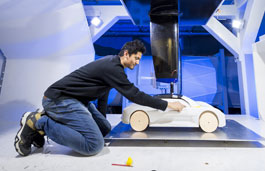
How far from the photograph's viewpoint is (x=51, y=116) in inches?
40.1

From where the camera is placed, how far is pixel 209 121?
3.96ft

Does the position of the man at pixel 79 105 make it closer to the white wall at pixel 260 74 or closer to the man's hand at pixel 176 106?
the man's hand at pixel 176 106

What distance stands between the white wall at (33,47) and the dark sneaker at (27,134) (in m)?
0.98

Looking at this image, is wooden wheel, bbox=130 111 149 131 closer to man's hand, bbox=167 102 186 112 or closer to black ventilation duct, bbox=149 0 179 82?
man's hand, bbox=167 102 186 112

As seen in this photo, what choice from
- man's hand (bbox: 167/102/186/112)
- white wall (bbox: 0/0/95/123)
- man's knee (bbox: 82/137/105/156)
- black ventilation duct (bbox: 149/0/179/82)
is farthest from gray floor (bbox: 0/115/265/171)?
white wall (bbox: 0/0/95/123)

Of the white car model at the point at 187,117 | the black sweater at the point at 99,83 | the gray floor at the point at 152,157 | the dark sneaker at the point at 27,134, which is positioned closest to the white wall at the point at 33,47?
the gray floor at the point at 152,157

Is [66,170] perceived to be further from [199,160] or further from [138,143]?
[199,160]

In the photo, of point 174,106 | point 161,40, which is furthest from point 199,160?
point 161,40

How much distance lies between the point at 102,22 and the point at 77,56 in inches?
26.2

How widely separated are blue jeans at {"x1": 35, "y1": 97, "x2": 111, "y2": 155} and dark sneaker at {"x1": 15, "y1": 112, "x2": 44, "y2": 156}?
39 millimetres

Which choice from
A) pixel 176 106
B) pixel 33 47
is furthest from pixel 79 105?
pixel 33 47

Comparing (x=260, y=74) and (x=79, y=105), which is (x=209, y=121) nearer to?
(x=79, y=105)

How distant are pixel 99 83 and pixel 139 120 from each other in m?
0.41

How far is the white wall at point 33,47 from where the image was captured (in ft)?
5.63
